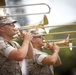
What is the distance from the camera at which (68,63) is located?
10.6 ft

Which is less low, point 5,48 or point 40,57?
point 5,48

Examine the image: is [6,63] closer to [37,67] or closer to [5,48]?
[5,48]

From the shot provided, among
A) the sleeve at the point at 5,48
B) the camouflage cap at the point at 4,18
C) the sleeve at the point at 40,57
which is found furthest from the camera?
the sleeve at the point at 40,57

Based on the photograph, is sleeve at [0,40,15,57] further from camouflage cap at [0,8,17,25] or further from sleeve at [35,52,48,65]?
sleeve at [35,52,48,65]

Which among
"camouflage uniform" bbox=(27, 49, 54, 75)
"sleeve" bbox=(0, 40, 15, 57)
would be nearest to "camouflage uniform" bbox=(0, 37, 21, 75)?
"sleeve" bbox=(0, 40, 15, 57)

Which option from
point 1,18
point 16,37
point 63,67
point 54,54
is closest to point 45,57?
point 54,54

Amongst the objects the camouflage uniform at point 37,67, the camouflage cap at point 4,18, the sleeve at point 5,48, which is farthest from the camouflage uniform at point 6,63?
the camouflage uniform at point 37,67

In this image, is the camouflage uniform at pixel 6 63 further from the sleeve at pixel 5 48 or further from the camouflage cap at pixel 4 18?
the camouflage cap at pixel 4 18

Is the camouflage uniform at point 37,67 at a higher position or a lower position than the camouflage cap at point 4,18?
lower

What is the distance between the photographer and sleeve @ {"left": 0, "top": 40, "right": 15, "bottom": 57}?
5.63 ft

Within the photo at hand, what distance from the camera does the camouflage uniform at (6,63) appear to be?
1.74 metres

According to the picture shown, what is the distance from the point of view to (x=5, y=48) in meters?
1.73

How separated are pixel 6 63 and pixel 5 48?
82 millimetres

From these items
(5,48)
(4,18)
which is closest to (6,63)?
(5,48)
